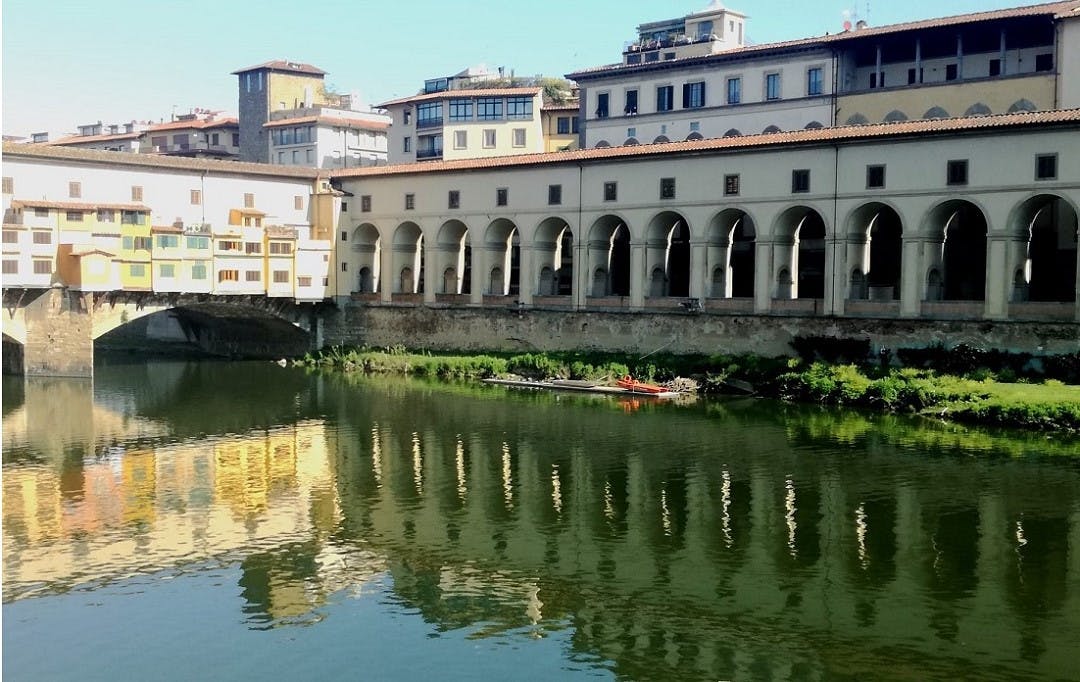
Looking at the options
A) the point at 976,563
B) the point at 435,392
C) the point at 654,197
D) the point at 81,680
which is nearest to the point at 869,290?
the point at 654,197

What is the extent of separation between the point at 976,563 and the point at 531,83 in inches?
2536

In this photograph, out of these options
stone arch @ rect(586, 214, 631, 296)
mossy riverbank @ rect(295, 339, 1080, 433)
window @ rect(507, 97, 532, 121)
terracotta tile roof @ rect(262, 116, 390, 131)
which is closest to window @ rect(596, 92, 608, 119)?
window @ rect(507, 97, 532, 121)

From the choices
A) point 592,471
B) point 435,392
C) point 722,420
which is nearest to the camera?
point 592,471

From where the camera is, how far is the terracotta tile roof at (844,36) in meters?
51.5

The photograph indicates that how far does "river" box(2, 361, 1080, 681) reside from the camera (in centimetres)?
1970

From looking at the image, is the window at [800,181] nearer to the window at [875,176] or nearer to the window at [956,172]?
the window at [875,176]

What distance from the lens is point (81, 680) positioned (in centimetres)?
1858

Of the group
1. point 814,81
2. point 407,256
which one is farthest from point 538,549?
point 814,81

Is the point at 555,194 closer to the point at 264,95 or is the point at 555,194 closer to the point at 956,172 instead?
the point at 956,172

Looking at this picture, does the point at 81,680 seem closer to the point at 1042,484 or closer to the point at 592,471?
the point at 592,471

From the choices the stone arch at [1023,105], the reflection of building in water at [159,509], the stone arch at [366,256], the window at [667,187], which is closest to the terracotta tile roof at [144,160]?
the stone arch at [366,256]

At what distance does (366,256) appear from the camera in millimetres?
64750

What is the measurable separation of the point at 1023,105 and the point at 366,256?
1234 inches

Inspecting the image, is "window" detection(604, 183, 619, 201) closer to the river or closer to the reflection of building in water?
the river
